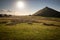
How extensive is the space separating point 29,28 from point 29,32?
51cm

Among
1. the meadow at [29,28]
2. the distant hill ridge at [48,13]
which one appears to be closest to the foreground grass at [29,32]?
the meadow at [29,28]

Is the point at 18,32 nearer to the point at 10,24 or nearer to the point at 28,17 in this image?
the point at 10,24

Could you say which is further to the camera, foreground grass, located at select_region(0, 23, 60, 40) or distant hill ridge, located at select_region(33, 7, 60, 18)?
distant hill ridge, located at select_region(33, 7, 60, 18)

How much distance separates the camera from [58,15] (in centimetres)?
923

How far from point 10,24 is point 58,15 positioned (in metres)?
4.23

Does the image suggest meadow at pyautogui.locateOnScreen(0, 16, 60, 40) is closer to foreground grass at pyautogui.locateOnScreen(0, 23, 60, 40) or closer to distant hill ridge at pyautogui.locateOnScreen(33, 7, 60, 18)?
foreground grass at pyautogui.locateOnScreen(0, 23, 60, 40)

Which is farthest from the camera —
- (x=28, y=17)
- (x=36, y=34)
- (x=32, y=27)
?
(x=28, y=17)

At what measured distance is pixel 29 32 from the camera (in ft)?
22.8

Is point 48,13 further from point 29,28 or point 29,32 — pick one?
point 29,32

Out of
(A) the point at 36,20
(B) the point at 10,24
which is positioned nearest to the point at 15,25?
(B) the point at 10,24

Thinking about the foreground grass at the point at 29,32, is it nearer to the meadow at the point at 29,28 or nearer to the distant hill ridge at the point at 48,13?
the meadow at the point at 29,28

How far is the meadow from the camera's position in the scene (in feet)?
21.1

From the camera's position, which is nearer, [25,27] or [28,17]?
[25,27]

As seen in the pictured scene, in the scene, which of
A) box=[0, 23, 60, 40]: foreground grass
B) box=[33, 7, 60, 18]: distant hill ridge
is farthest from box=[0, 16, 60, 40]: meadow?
box=[33, 7, 60, 18]: distant hill ridge
